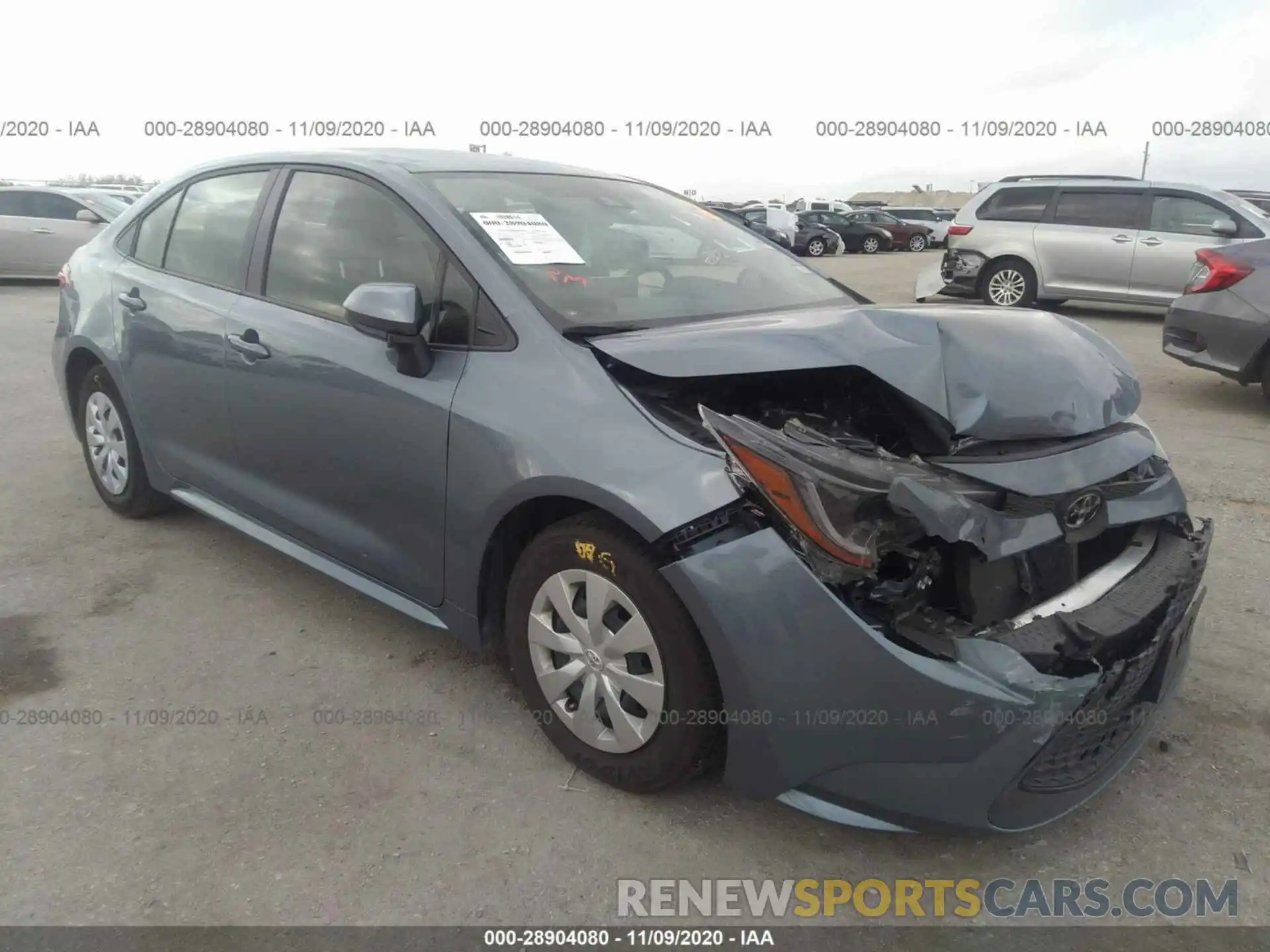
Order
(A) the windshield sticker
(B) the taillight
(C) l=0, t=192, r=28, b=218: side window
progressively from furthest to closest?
(C) l=0, t=192, r=28, b=218: side window → (B) the taillight → (A) the windshield sticker

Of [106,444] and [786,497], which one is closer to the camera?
[786,497]

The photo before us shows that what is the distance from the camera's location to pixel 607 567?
2.25 meters

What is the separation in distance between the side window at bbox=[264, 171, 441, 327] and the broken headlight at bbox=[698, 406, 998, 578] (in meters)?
1.19

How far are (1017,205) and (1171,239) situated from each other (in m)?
1.78

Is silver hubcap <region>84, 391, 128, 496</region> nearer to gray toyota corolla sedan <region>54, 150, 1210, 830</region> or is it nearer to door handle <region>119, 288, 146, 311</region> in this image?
door handle <region>119, 288, 146, 311</region>

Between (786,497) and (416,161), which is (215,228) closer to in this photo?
(416,161)

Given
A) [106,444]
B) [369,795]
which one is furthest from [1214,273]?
[106,444]

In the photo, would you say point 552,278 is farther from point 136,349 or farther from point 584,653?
point 136,349

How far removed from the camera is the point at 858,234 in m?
29.0

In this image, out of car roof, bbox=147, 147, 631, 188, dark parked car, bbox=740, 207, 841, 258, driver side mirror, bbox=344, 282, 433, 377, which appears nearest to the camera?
driver side mirror, bbox=344, 282, 433, 377

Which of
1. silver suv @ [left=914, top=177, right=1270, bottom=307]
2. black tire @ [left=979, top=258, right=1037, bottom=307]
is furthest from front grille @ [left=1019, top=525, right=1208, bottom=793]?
black tire @ [left=979, top=258, right=1037, bottom=307]

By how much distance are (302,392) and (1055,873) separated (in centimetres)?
253

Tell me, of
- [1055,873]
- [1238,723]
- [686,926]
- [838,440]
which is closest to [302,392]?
[838,440]

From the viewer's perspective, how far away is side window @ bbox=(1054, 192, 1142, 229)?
10703 mm
